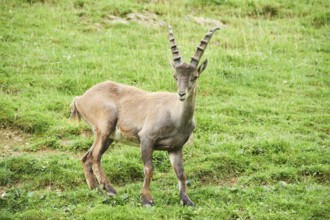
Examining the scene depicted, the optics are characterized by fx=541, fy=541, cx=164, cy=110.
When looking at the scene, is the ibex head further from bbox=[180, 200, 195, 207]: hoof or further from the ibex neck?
bbox=[180, 200, 195, 207]: hoof

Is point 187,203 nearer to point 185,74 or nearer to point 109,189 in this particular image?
point 109,189

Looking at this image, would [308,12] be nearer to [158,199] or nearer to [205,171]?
[205,171]

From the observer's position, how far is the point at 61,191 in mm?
9125

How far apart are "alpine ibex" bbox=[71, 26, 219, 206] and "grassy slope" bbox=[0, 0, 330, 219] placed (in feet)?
1.49

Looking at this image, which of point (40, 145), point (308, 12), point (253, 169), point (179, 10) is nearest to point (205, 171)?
point (253, 169)

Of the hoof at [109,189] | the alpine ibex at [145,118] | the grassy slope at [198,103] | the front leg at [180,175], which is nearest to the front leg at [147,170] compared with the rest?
the alpine ibex at [145,118]

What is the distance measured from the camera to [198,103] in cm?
1278

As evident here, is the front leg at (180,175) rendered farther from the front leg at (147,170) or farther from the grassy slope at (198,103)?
the front leg at (147,170)

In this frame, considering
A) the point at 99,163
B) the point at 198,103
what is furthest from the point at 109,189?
the point at 198,103

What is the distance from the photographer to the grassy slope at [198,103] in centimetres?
841

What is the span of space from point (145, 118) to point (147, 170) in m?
0.94

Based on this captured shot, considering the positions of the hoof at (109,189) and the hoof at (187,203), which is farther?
the hoof at (109,189)

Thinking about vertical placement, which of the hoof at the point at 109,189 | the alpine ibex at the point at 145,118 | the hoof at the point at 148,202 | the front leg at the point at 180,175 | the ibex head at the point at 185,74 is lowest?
the hoof at the point at 109,189

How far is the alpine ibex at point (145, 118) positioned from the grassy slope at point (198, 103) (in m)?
0.45
